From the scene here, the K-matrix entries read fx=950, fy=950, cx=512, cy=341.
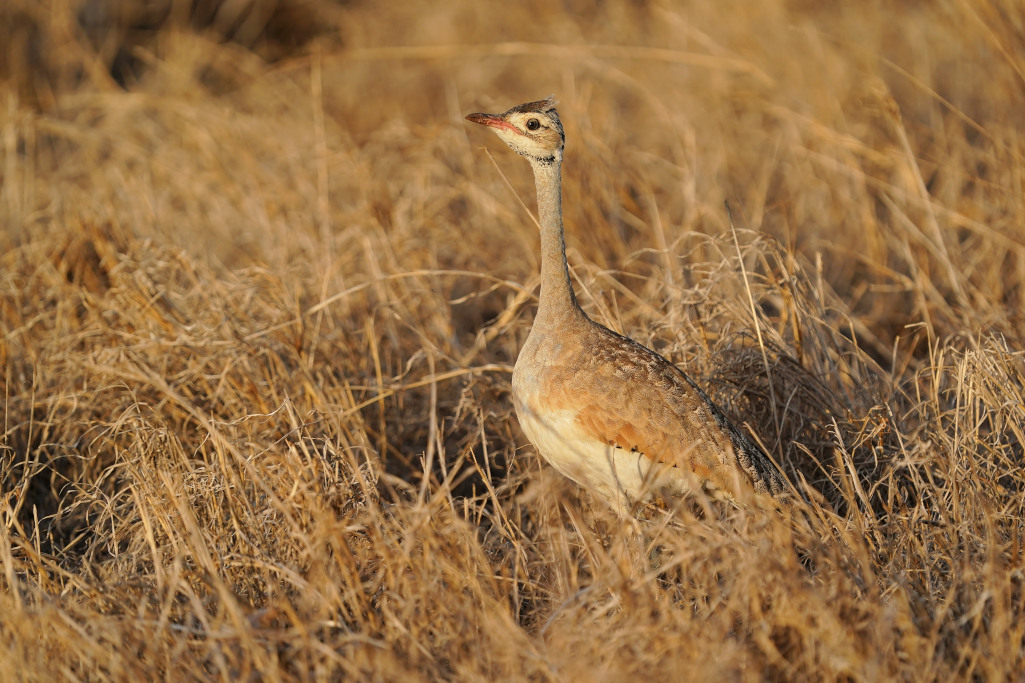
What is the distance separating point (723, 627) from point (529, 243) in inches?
105

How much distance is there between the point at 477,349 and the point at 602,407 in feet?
3.81

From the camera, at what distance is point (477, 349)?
11.9 ft

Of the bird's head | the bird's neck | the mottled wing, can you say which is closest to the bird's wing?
the mottled wing

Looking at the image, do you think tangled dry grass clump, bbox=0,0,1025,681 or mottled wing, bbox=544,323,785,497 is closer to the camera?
tangled dry grass clump, bbox=0,0,1025,681

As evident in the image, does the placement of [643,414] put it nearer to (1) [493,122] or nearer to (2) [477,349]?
(1) [493,122]

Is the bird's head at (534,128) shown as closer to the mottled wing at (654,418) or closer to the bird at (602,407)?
the bird at (602,407)

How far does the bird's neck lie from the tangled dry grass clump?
444 millimetres

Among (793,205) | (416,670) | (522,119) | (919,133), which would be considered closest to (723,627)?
(416,670)

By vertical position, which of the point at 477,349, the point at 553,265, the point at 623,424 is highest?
the point at 553,265

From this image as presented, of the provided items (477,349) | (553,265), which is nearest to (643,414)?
(553,265)

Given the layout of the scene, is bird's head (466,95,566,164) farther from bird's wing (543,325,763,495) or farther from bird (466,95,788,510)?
bird's wing (543,325,763,495)

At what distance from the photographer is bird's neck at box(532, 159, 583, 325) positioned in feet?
8.71

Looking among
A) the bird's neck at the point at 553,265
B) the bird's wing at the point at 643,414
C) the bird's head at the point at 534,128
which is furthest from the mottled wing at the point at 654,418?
the bird's head at the point at 534,128

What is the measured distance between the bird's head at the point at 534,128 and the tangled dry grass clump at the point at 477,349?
30.8 inches
